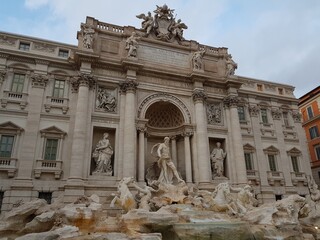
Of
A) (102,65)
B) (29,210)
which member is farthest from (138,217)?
(102,65)

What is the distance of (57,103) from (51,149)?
10.4 feet

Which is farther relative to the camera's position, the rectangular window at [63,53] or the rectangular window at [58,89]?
the rectangular window at [63,53]

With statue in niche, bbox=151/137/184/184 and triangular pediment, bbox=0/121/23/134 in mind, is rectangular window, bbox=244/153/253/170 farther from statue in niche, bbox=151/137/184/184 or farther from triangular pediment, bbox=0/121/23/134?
triangular pediment, bbox=0/121/23/134

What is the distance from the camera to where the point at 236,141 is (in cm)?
2006

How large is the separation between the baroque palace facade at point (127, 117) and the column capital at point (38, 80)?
0.20ft

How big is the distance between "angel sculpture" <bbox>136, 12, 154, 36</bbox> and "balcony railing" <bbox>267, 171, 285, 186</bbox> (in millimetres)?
15613

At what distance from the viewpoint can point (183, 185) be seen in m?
15.7

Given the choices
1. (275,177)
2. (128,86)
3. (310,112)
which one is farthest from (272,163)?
(128,86)

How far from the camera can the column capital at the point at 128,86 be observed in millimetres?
18125

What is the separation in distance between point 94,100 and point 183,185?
8.29m

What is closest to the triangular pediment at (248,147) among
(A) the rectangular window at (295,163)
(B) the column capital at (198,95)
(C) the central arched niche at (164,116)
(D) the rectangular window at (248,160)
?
(D) the rectangular window at (248,160)

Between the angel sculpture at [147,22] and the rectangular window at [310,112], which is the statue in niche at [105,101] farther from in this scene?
the rectangular window at [310,112]

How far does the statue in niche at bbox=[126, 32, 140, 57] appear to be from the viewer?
18.9 m

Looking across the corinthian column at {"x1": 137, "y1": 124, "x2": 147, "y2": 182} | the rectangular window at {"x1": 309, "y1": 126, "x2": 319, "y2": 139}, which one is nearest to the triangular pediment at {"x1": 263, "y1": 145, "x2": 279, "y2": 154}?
the rectangular window at {"x1": 309, "y1": 126, "x2": 319, "y2": 139}
